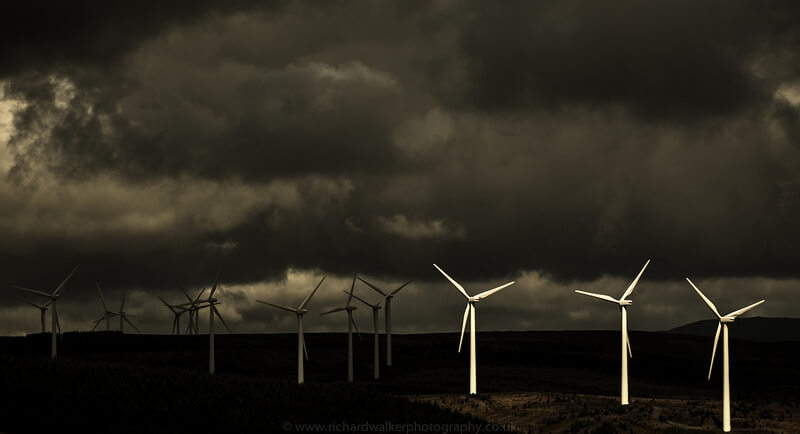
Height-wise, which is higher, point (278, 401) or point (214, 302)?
point (214, 302)

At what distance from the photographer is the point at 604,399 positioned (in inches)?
4835

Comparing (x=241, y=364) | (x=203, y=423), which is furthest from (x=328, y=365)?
(x=203, y=423)

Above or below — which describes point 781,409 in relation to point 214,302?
below

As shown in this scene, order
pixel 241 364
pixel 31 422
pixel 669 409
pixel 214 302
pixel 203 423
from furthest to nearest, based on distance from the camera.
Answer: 1. pixel 241 364
2. pixel 214 302
3. pixel 669 409
4. pixel 203 423
5. pixel 31 422

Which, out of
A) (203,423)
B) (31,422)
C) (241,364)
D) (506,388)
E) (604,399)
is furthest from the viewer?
(241,364)

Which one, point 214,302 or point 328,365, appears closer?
point 214,302

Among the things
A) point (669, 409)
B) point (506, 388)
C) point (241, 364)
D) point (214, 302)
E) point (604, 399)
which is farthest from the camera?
point (241, 364)

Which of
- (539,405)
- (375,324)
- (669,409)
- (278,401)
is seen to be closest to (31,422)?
(278,401)

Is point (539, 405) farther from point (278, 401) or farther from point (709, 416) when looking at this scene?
point (278, 401)

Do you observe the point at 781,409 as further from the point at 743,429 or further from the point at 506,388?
the point at 506,388

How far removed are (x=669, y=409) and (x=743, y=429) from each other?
8935 mm

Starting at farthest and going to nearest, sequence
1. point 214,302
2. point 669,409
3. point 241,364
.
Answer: point 241,364 → point 214,302 → point 669,409

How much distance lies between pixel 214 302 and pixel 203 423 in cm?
7294

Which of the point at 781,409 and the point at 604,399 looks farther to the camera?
the point at 604,399
